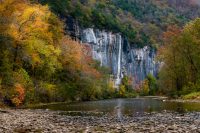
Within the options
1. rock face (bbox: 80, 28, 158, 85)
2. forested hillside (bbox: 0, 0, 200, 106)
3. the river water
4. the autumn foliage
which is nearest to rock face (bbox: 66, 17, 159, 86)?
rock face (bbox: 80, 28, 158, 85)

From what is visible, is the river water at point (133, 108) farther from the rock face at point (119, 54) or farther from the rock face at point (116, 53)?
the rock face at point (119, 54)

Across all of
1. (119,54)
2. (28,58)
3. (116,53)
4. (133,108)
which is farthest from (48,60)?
(119,54)

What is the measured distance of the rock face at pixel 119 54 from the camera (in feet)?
448

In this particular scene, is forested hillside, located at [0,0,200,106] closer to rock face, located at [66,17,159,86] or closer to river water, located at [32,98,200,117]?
river water, located at [32,98,200,117]

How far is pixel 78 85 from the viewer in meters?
79.3

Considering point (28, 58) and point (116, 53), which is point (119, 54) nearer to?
point (116, 53)

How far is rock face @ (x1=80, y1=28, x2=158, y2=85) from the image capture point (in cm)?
13662

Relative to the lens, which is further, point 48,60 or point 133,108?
point 48,60

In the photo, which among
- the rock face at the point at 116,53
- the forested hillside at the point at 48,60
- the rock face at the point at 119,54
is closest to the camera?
the forested hillside at the point at 48,60

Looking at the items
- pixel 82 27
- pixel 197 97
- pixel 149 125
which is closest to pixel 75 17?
pixel 82 27

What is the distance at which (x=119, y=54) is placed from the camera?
15612cm

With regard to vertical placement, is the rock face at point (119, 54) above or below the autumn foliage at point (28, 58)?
above

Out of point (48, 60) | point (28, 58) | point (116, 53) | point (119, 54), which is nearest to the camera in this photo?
point (28, 58)

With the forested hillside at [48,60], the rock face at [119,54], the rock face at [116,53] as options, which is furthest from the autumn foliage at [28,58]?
the rock face at [119,54]
